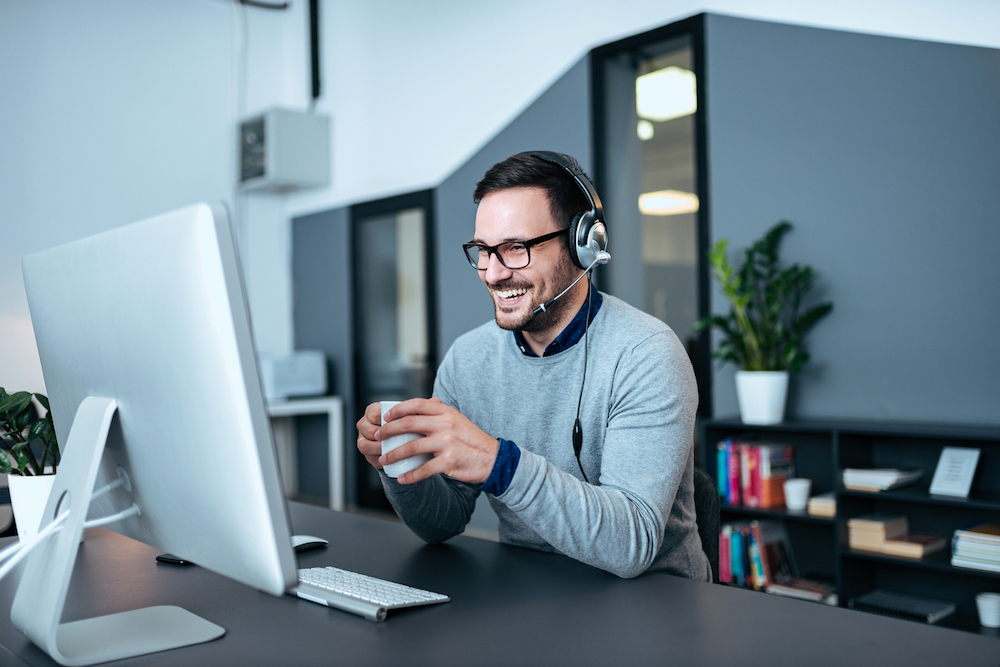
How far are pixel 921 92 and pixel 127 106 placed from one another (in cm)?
436

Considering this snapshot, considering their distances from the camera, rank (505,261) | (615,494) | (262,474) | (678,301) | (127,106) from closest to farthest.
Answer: (262,474) < (615,494) < (505,261) < (678,301) < (127,106)

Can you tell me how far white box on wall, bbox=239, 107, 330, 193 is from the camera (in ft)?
16.4

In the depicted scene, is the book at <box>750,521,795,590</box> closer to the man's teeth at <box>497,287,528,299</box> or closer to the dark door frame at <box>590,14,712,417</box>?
the dark door frame at <box>590,14,712,417</box>

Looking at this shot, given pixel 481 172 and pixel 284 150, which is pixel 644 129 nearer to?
pixel 481 172

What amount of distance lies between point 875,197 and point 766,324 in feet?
1.98

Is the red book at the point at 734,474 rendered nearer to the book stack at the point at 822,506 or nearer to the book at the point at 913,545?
the book stack at the point at 822,506

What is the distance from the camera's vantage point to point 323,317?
5.44 metres

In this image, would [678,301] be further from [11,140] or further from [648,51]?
[11,140]

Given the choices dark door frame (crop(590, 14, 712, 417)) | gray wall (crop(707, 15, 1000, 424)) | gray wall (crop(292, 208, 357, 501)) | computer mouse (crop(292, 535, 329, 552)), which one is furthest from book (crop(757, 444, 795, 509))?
gray wall (crop(292, 208, 357, 501))

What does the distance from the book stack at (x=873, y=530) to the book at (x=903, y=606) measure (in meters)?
0.20

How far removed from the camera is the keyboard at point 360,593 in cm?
94

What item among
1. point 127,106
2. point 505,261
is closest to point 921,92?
point 505,261

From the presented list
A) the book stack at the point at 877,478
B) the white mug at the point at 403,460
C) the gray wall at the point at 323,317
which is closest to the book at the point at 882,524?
the book stack at the point at 877,478

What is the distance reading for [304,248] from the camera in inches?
219
